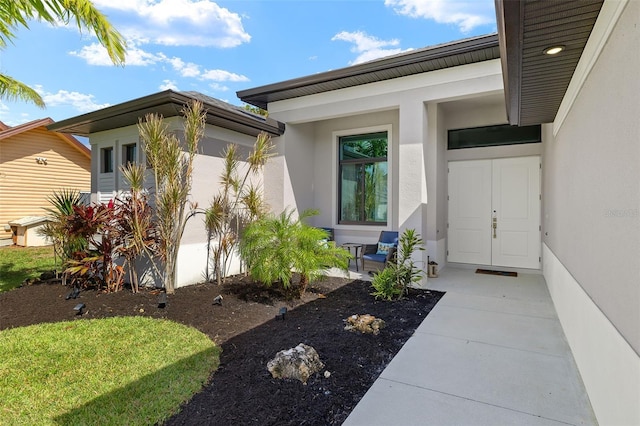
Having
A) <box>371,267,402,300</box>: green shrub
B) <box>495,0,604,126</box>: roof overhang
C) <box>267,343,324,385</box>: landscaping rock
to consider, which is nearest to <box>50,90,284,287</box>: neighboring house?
<box>371,267,402,300</box>: green shrub

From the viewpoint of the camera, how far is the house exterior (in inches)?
73.0

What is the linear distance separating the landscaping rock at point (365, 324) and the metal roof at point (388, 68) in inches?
176


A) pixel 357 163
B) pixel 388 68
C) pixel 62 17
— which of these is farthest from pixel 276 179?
pixel 62 17

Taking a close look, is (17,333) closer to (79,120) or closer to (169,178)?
(169,178)

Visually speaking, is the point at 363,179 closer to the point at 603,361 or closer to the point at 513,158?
the point at 513,158

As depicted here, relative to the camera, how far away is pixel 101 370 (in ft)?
9.64

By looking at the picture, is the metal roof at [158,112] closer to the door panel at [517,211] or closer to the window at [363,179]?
the window at [363,179]

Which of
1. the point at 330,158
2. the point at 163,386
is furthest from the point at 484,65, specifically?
the point at 163,386

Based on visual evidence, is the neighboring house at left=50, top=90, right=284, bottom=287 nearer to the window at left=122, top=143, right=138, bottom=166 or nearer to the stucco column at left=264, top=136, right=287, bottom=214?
the window at left=122, top=143, right=138, bottom=166

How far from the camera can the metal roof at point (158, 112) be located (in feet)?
17.1

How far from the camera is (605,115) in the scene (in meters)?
2.17

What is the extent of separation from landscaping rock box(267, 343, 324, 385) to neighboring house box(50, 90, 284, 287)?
354 centimetres

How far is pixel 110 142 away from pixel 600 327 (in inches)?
323

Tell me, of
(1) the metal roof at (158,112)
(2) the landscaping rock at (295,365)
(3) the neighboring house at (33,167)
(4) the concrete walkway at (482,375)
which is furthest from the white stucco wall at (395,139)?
(3) the neighboring house at (33,167)
